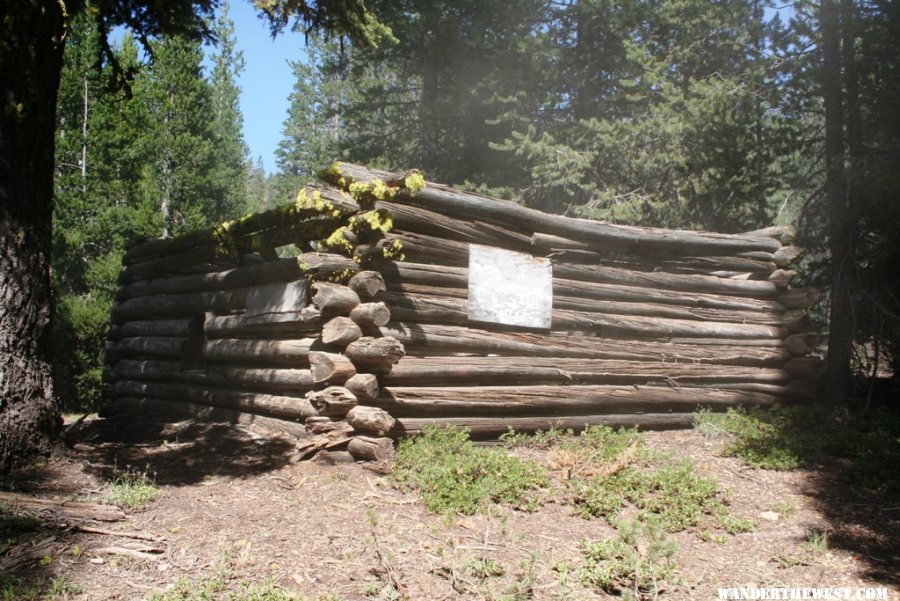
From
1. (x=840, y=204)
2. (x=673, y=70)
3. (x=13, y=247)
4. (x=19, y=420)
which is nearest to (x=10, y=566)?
(x=19, y=420)

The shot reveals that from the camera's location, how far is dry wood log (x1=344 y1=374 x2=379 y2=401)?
7.38m

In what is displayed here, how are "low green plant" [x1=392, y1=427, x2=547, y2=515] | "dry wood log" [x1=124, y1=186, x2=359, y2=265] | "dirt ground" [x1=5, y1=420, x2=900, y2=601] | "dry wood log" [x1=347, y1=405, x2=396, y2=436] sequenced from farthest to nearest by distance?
"dry wood log" [x1=124, y1=186, x2=359, y2=265] < "dry wood log" [x1=347, y1=405, x2=396, y2=436] < "low green plant" [x1=392, y1=427, x2=547, y2=515] < "dirt ground" [x1=5, y1=420, x2=900, y2=601]

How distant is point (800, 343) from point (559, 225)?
4.69 m

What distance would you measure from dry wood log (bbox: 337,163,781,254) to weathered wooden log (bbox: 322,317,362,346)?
4.76 feet

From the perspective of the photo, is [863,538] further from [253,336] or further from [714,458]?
[253,336]

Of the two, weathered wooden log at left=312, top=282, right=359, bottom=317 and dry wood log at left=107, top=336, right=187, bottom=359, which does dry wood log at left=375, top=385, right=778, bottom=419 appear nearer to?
weathered wooden log at left=312, top=282, right=359, bottom=317

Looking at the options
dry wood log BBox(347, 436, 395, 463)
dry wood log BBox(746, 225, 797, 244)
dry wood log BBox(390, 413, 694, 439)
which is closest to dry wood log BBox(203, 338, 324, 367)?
dry wood log BBox(347, 436, 395, 463)

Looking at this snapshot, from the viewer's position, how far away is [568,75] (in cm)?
2016

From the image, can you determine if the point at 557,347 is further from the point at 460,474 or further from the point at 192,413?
the point at 192,413

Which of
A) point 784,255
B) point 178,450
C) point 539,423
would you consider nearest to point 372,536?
point 178,450

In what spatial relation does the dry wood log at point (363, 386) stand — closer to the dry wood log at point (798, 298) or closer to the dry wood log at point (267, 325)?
the dry wood log at point (267, 325)

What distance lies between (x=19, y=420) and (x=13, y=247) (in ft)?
4.63

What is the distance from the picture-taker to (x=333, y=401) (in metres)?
7.40

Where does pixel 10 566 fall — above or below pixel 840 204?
below
